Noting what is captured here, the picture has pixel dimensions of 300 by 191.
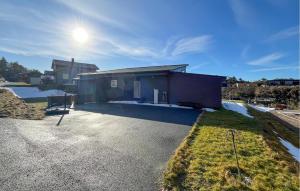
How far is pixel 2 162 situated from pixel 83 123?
449 cm

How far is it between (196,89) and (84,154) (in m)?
11.1

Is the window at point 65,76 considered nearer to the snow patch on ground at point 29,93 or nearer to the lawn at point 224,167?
the snow patch on ground at point 29,93

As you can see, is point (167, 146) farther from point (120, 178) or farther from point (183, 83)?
point (183, 83)

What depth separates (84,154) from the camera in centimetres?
516

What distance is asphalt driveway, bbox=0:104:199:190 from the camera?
3742 mm

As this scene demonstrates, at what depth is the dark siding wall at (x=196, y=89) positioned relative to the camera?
14.3 meters

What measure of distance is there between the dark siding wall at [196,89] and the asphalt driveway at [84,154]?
6.43 metres

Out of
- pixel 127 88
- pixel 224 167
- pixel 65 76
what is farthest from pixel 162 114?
pixel 65 76

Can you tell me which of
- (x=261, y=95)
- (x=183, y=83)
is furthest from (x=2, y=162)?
(x=261, y=95)

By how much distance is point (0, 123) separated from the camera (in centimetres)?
821

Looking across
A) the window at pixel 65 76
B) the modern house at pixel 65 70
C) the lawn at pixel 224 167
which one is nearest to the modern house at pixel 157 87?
the lawn at pixel 224 167

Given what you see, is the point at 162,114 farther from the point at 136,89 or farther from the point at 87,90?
the point at 87,90

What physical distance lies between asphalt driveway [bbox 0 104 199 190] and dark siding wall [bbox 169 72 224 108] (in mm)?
6426

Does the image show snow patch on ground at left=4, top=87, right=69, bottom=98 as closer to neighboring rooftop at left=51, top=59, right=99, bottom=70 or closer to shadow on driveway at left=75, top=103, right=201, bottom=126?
neighboring rooftop at left=51, top=59, right=99, bottom=70
